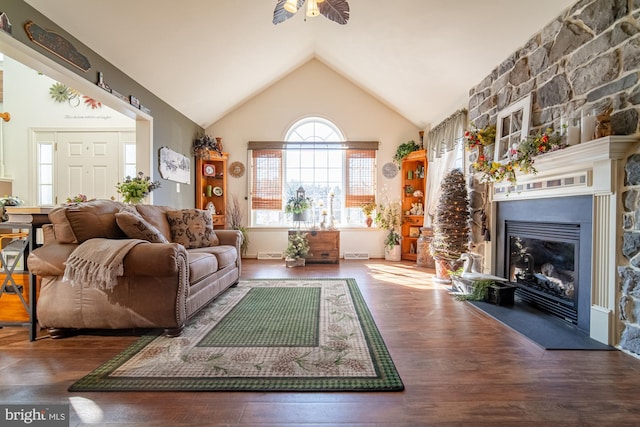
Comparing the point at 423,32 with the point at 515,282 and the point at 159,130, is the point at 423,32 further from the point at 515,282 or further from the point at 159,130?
the point at 159,130

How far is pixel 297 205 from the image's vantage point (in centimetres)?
532

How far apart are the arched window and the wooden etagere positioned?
58 centimetres

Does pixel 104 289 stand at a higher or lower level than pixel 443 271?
higher

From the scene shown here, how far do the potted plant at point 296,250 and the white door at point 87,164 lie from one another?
3431mm

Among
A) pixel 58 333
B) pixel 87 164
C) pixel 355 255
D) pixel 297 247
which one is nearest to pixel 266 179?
pixel 297 247

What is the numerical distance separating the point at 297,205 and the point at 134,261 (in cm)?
348

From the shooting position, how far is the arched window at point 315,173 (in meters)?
5.82

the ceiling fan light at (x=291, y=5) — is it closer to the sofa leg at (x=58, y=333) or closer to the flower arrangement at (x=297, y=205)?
the sofa leg at (x=58, y=333)

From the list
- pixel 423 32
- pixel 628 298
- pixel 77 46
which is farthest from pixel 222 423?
pixel 423 32

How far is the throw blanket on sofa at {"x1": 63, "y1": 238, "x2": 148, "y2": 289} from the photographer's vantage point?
190 cm

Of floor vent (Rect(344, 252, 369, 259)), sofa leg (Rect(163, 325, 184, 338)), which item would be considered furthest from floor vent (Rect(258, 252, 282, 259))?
sofa leg (Rect(163, 325, 184, 338))

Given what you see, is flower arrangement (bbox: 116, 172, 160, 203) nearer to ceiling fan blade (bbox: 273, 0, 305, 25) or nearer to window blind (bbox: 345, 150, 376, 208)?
ceiling fan blade (bbox: 273, 0, 305, 25)

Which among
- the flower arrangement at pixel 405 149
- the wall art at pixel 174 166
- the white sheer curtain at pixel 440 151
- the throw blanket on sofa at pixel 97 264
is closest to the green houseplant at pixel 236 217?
the wall art at pixel 174 166

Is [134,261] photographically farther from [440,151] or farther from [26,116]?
[26,116]
